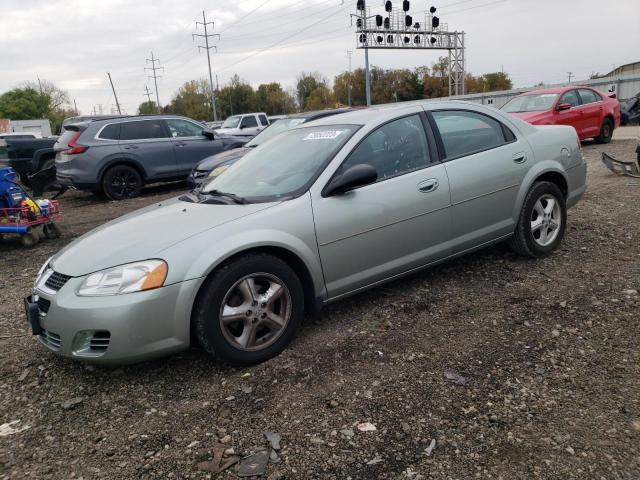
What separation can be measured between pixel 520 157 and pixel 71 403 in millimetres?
3941

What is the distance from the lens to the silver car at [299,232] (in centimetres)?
299

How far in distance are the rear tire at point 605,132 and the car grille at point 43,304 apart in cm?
1422

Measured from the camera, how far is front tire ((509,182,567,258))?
457cm

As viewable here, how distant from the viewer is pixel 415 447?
2.46 m

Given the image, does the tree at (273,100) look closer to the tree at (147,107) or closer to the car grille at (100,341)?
the tree at (147,107)

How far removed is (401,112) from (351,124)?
45cm

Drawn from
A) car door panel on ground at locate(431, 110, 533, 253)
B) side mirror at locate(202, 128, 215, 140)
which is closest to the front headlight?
car door panel on ground at locate(431, 110, 533, 253)

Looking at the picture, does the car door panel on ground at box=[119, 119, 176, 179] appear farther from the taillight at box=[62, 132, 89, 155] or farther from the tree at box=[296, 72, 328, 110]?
the tree at box=[296, 72, 328, 110]

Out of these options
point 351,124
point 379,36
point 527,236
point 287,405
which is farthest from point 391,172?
point 379,36

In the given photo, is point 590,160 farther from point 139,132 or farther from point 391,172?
point 139,132

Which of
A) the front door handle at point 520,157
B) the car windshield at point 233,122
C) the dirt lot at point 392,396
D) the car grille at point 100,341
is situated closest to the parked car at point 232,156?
the front door handle at point 520,157

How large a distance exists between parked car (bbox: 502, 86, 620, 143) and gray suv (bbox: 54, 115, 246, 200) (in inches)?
296

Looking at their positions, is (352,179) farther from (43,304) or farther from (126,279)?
(43,304)

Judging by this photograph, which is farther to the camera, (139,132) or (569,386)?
(139,132)
